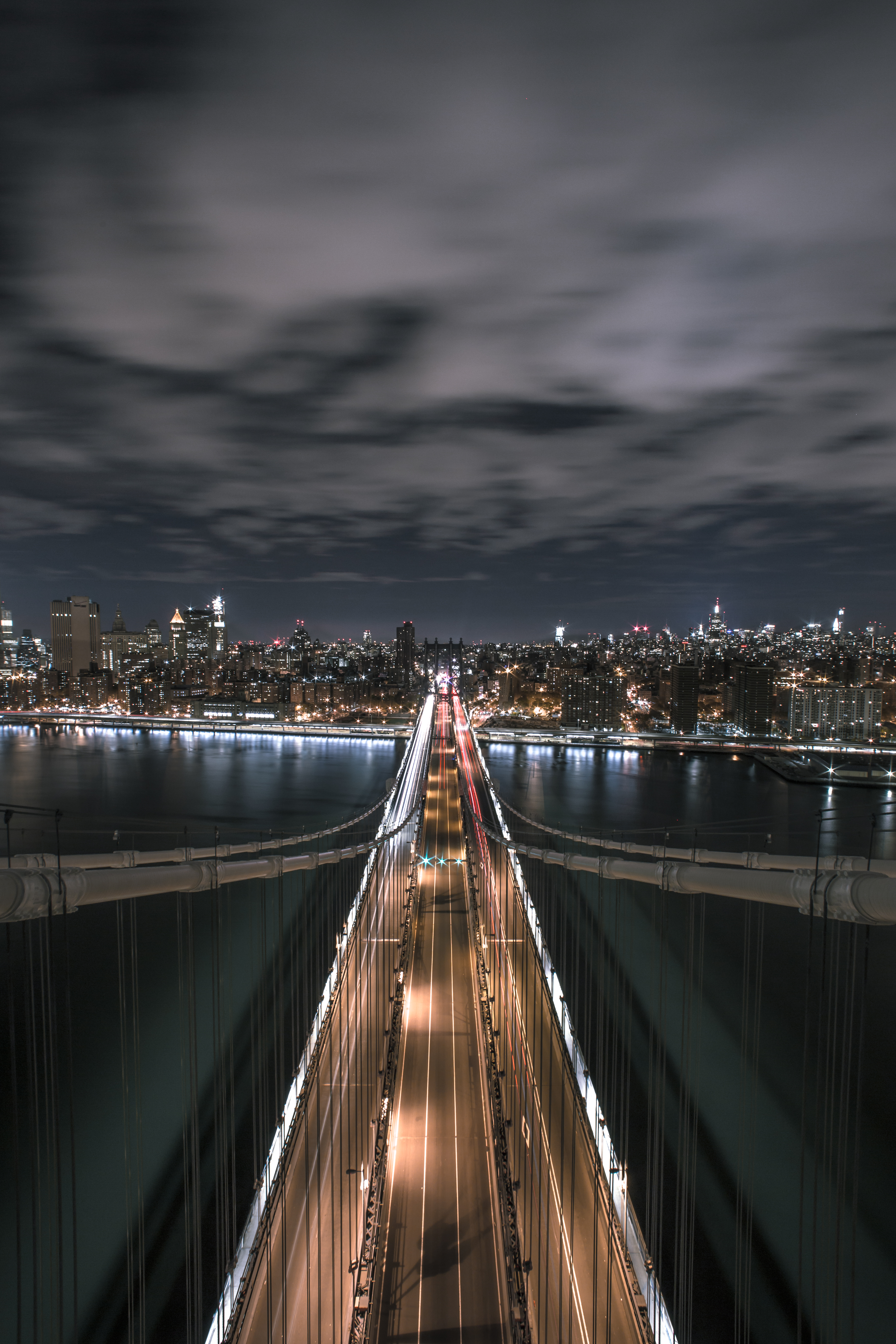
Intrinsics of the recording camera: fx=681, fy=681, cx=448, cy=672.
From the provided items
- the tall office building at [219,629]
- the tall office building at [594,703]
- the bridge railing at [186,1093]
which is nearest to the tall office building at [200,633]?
the tall office building at [219,629]

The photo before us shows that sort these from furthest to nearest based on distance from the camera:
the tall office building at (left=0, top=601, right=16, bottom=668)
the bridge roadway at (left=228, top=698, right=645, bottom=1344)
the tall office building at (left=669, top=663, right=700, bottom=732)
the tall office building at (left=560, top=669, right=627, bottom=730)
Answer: the tall office building at (left=0, top=601, right=16, bottom=668)
the tall office building at (left=560, top=669, right=627, bottom=730)
the tall office building at (left=669, top=663, right=700, bottom=732)
the bridge roadway at (left=228, top=698, right=645, bottom=1344)

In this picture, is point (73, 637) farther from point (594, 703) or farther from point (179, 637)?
point (594, 703)

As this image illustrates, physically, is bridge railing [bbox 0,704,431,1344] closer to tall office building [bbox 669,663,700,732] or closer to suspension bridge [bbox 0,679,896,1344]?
suspension bridge [bbox 0,679,896,1344]

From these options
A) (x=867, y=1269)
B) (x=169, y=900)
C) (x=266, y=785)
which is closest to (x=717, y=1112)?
(x=867, y=1269)

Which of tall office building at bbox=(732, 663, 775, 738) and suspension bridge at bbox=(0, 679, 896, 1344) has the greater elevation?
tall office building at bbox=(732, 663, 775, 738)

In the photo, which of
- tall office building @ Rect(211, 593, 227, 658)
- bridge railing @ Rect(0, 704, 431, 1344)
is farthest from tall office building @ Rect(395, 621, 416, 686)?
bridge railing @ Rect(0, 704, 431, 1344)

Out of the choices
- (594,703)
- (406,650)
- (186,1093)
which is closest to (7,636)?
(406,650)
